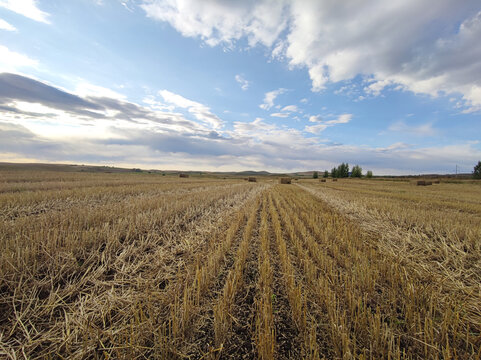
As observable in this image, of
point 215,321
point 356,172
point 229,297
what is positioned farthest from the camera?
point 356,172

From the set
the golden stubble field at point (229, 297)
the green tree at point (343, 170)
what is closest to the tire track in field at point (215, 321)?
the golden stubble field at point (229, 297)

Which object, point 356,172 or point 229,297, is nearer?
point 229,297

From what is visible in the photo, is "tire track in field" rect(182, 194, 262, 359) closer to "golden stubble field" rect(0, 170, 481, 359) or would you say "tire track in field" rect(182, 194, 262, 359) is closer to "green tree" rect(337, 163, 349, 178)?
"golden stubble field" rect(0, 170, 481, 359)

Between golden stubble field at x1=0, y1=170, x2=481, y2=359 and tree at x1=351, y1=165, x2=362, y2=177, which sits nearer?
golden stubble field at x1=0, y1=170, x2=481, y2=359

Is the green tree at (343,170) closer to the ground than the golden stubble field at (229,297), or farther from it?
farther from it

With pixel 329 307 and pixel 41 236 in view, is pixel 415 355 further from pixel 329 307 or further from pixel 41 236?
pixel 41 236

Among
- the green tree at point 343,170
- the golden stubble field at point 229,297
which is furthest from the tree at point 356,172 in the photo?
the golden stubble field at point 229,297

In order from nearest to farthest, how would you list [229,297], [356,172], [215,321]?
[215,321], [229,297], [356,172]

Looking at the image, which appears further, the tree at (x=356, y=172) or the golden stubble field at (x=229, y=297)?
the tree at (x=356, y=172)

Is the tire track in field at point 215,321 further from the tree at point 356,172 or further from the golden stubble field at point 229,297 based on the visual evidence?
the tree at point 356,172

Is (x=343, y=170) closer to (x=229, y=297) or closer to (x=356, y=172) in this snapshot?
(x=356, y=172)

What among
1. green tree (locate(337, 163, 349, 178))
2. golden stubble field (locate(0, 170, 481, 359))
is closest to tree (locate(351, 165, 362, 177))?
green tree (locate(337, 163, 349, 178))

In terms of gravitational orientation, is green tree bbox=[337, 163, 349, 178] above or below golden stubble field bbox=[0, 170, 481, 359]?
above

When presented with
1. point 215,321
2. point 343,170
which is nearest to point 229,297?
point 215,321
